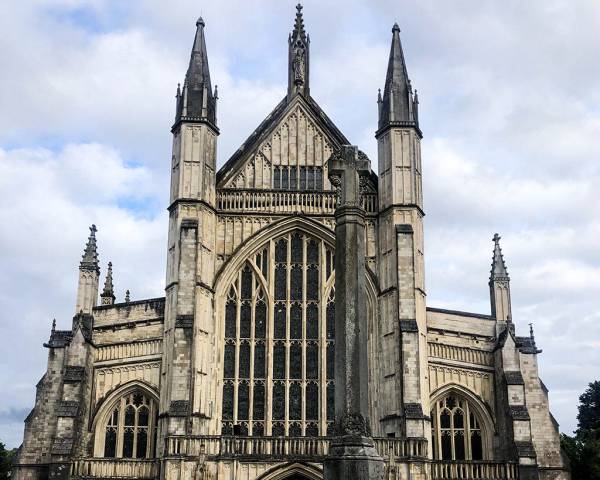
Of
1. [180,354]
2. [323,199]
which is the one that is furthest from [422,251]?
[180,354]

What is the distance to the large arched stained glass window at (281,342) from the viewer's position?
32062 millimetres

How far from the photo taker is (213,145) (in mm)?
34719

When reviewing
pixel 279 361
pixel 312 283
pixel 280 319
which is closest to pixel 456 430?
pixel 279 361

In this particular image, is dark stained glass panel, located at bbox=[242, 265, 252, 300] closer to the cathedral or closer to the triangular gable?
the cathedral

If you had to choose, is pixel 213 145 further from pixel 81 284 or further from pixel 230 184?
pixel 81 284

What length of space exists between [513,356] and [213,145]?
14.7 m

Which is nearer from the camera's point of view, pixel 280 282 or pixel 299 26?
pixel 280 282

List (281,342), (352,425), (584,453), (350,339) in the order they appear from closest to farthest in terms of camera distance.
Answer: (352,425) → (350,339) → (281,342) → (584,453)

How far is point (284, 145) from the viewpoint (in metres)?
Result: 35.9

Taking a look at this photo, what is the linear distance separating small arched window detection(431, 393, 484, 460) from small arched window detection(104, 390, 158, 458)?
10999 mm

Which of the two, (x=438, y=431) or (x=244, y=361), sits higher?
(x=244, y=361)

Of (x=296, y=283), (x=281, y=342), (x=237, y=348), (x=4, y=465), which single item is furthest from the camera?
(x=4, y=465)

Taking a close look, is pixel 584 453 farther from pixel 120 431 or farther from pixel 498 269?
pixel 120 431

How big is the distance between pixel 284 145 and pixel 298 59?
503cm
